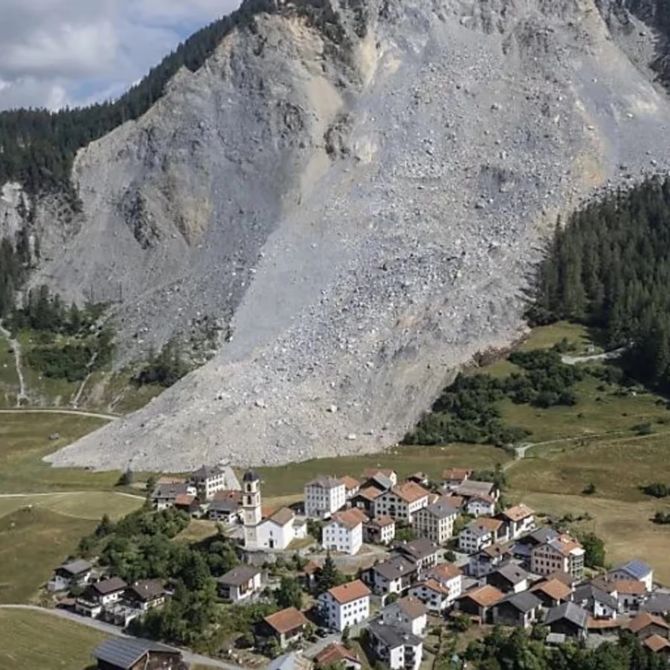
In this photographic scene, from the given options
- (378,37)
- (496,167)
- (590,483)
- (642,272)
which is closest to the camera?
(590,483)

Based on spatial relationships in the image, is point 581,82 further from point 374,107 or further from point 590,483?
point 590,483

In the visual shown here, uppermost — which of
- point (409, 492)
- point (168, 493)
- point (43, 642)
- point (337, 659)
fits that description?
point (409, 492)

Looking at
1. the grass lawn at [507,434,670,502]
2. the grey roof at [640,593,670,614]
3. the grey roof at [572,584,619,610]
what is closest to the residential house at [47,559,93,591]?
the grey roof at [572,584,619,610]

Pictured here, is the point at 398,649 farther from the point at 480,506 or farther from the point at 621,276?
the point at 621,276

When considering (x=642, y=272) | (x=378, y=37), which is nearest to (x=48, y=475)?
(x=642, y=272)

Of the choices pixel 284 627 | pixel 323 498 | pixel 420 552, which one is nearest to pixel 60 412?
pixel 323 498

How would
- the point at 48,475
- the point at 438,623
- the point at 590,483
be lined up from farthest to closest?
the point at 48,475 → the point at 590,483 → the point at 438,623

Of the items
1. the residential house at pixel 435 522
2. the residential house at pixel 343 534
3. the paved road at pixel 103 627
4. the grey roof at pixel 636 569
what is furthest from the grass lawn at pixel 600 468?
the paved road at pixel 103 627
